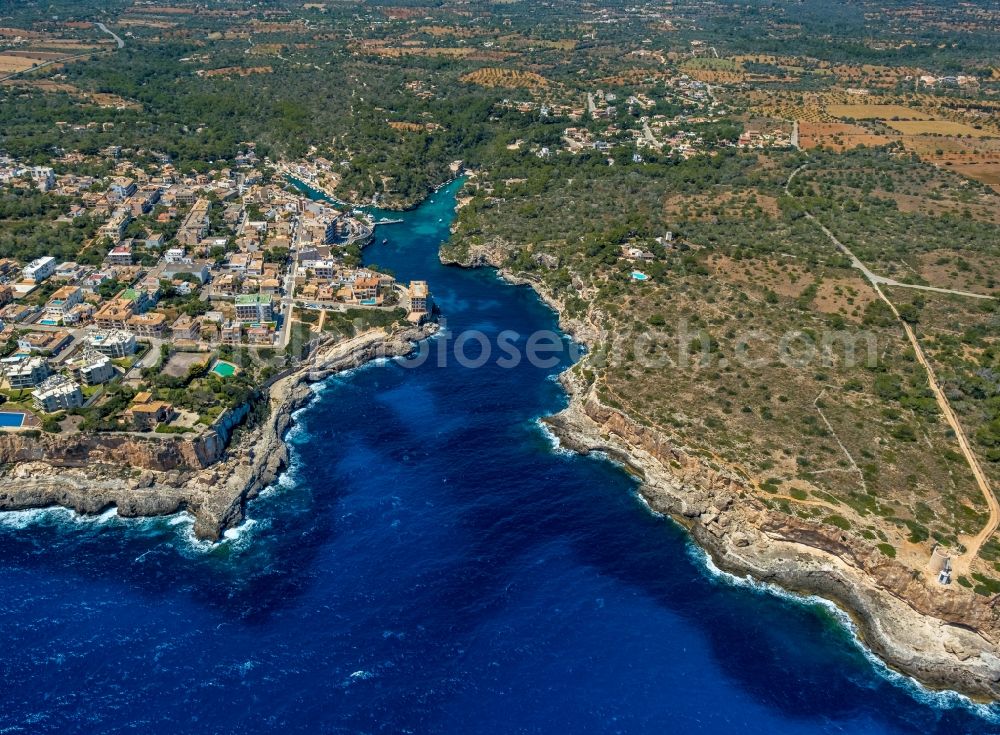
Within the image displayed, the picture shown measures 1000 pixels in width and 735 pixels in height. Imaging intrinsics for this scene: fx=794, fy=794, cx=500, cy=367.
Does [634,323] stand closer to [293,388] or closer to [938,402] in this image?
[938,402]

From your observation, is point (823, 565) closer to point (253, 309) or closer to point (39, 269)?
point (253, 309)

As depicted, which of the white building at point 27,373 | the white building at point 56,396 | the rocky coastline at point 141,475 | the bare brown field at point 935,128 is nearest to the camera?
the rocky coastline at point 141,475

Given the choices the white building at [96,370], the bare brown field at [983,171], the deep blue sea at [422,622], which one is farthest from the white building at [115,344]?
the bare brown field at [983,171]

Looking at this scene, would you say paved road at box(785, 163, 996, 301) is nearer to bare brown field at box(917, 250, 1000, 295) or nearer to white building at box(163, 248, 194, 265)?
bare brown field at box(917, 250, 1000, 295)

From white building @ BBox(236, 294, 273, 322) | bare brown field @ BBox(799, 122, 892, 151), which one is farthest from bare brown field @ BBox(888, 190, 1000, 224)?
white building @ BBox(236, 294, 273, 322)

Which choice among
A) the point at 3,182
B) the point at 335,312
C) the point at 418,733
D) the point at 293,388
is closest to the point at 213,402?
the point at 293,388

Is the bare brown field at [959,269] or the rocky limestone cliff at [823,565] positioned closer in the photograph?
the rocky limestone cliff at [823,565]

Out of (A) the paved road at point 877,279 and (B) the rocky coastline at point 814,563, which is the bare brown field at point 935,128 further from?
(B) the rocky coastline at point 814,563
